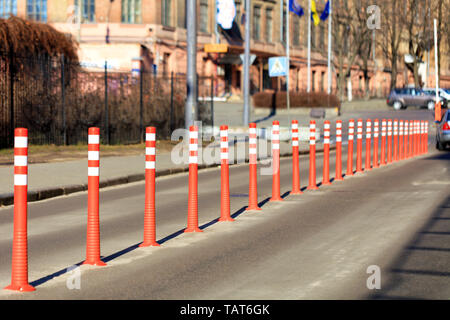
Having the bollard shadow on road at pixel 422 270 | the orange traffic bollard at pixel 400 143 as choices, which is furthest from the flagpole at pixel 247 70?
the bollard shadow on road at pixel 422 270

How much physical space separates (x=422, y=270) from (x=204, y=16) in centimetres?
5628

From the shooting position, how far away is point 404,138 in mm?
26453

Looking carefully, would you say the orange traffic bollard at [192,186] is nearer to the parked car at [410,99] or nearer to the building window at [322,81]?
the parked car at [410,99]

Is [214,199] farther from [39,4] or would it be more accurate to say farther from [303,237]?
[39,4]

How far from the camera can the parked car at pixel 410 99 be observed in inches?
2489

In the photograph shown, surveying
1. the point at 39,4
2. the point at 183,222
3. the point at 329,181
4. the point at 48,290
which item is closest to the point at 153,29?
the point at 39,4

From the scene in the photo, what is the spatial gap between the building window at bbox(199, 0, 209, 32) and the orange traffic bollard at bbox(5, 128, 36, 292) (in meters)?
56.1

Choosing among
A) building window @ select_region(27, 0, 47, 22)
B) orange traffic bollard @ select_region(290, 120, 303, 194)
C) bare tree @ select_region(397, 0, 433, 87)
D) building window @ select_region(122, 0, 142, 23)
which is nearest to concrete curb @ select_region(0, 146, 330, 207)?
orange traffic bollard @ select_region(290, 120, 303, 194)


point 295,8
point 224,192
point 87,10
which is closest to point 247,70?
point 87,10

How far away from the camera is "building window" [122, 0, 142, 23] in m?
57.3

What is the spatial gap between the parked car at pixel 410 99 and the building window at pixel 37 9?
2377 centimetres

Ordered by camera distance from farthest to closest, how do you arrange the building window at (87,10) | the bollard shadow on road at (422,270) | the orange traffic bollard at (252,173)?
the building window at (87,10) < the orange traffic bollard at (252,173) < the bollard shadow on road at (422,270)

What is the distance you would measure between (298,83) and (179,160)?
5373cm

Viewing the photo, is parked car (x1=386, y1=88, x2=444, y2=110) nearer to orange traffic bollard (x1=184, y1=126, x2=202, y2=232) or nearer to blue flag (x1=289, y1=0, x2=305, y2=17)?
blue flag (x1=289, y1=0, x2=305, y2=17)
